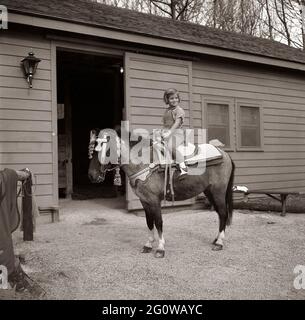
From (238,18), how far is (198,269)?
23415 mm

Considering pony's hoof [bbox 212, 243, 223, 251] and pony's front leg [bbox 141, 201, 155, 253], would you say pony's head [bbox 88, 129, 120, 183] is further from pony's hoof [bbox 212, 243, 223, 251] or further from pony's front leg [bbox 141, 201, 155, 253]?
pony's hoof [bbox 212, 243, 223, 251]

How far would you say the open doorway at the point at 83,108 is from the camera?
1034 cm

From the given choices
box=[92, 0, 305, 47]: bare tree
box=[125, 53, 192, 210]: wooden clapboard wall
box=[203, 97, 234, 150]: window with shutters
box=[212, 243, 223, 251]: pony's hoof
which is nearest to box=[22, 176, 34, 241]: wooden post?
box=[125, 53, 192, 210]: wooden clapboard wall

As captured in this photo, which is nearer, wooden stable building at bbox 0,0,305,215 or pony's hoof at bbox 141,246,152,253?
pony's hoof at bbox 141,246,152,253

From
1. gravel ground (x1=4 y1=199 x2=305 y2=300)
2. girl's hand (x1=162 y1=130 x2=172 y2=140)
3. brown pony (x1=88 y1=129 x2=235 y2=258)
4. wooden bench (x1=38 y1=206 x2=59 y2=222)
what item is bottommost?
gravel ground (x1=4 y1=199 x2=305 y2=300)

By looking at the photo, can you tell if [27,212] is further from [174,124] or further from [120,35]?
[120,35]

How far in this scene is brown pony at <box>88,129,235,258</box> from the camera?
186 inches

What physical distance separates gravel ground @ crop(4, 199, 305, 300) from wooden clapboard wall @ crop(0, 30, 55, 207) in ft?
3.65

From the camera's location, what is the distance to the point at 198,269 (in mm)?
4512

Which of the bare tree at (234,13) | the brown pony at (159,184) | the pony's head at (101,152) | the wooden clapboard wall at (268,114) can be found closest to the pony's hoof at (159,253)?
the brown pony at (159,184)

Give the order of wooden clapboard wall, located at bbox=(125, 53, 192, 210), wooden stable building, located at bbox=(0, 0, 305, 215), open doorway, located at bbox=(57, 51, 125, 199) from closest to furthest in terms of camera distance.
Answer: wooden stable building, located at bbox=(0, 0, 305, 215)
wooden clapboard wall, located at bbox=(125, 53, 192, 210)
open doorway, located at bbox=(57, 51, 125, 199)
